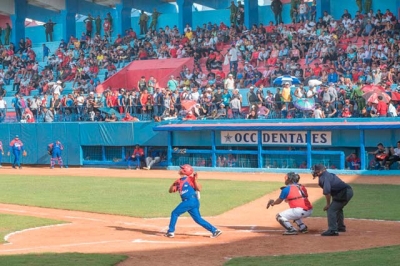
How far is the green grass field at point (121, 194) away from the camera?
20766 millimetres

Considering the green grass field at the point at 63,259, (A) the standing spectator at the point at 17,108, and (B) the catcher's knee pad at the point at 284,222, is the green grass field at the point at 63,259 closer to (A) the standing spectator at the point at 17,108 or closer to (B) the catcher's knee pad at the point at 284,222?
(B) the catcher's knee pad at the point at 284,222

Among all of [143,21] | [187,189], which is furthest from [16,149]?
[187,189]

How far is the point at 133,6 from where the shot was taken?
165ft

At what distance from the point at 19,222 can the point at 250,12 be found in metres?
27.7

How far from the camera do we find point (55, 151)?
120 feet

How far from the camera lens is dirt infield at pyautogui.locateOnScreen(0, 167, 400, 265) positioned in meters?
13.5

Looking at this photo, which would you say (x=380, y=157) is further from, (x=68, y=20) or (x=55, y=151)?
(x=68, y=20)

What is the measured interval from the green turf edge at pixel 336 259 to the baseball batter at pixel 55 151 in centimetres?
2492

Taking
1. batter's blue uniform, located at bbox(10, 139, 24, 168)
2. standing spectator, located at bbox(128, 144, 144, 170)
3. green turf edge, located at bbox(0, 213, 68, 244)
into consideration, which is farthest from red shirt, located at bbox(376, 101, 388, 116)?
batter's blue uniform, located at bbox(10, 139, 24, 168)

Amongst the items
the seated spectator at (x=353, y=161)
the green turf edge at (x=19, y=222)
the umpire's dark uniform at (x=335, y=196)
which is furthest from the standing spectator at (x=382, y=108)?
the green turf edge at (x=19, y=222)

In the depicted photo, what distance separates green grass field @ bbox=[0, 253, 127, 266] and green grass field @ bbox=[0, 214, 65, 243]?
4.10 m

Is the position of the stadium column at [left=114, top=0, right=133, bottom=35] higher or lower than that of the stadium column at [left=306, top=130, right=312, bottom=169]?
higher

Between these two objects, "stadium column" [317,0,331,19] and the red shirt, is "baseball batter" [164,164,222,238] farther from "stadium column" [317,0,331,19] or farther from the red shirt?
"stadium column" [317,0,331,19]

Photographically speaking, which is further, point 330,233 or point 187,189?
point 187,189
